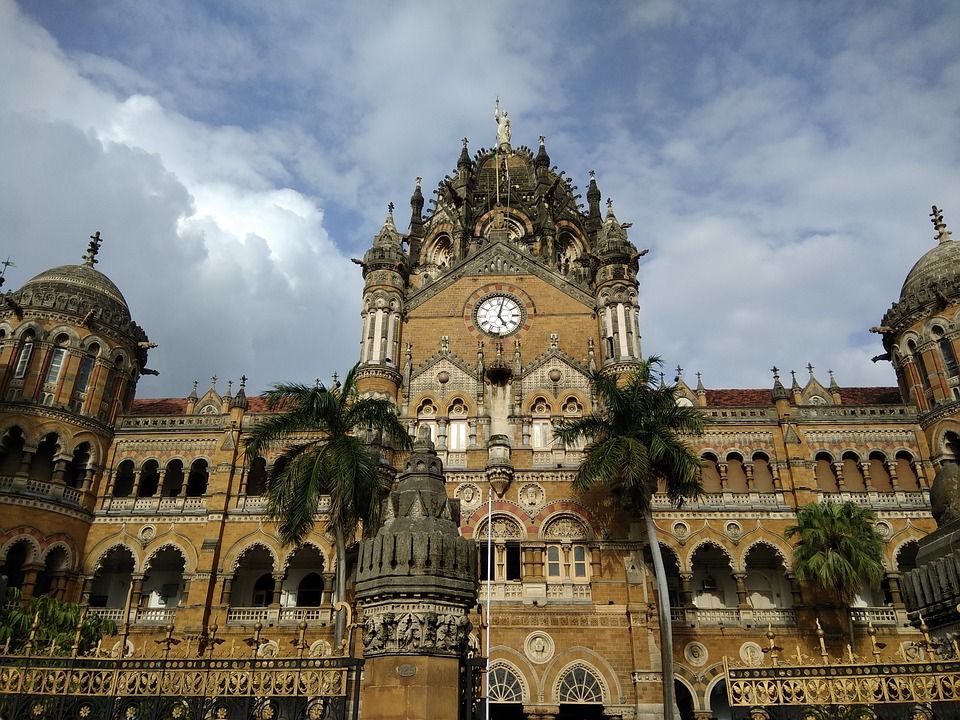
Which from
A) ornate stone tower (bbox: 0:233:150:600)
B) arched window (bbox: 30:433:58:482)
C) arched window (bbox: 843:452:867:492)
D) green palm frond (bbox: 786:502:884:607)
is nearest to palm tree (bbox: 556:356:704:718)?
green palm frond (bbox: 786:502:884:607)

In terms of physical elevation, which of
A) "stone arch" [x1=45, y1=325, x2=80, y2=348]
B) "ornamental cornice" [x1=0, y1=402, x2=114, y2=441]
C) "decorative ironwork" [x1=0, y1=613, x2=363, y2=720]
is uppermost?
"stone arch" [x1=45, y1=325, x2=80, y2=348]

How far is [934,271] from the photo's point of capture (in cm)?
3847

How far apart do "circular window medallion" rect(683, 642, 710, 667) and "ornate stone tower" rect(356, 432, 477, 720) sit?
2523 cm

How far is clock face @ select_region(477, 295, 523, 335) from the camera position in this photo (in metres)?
40.7

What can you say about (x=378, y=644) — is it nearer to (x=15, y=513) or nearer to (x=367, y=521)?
(x=367, y=521)

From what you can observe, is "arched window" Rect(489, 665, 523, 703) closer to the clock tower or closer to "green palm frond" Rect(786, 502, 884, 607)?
the clock tower

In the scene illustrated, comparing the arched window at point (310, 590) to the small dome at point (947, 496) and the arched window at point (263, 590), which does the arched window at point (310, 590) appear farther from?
the small dome at point (947, 496)

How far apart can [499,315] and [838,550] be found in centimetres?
1985

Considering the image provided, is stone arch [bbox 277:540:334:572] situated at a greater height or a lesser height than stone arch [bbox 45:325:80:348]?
lesser

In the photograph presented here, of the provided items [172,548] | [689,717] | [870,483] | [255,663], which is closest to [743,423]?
[870,483]

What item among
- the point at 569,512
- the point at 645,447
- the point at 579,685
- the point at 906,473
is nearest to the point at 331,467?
the point at 645,447

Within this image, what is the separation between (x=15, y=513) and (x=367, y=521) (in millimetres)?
17995

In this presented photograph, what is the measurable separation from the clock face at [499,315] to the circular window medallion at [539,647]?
15.7m

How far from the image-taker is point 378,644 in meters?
10.7
